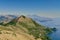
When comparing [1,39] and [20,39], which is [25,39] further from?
[1,39]

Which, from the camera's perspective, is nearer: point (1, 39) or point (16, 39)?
point (1, 39)

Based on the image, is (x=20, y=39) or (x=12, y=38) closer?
(x=12, y=38)

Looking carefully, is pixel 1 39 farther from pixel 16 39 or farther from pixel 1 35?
pixel 16 39

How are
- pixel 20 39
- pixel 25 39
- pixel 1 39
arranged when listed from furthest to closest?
pixel 25 39 < pixel 20 39 < pixel 1 39

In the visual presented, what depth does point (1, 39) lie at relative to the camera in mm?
70875

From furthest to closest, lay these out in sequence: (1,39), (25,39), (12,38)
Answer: (25,39)
(12,38)
(1,39)

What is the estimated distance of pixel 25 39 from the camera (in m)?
88.9

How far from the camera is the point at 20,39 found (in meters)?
82.9

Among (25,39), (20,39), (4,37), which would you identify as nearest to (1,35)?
(4,37)

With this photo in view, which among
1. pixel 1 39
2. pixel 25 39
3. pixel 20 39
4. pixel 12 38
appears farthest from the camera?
pixel 25 39

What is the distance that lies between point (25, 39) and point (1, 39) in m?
19.7

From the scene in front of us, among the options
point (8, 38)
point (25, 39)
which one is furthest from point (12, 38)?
point (25, 39)

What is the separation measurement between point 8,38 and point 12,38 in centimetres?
295

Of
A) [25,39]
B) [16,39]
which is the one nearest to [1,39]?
[16,39]
